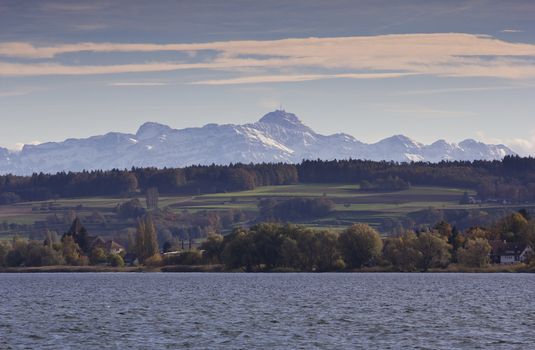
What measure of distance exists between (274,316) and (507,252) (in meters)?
109

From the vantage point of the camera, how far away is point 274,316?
85.3 meters

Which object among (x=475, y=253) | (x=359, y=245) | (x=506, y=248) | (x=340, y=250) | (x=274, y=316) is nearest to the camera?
(x=274, y=316)

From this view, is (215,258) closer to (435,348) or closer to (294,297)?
(294,297)

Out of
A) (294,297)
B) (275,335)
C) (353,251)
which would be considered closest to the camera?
(275,335)

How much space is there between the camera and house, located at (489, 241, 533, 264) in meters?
186

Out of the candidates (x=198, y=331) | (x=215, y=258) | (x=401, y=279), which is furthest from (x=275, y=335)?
(x=215, y=258)

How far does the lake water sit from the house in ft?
163

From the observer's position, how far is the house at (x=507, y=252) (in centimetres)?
18562

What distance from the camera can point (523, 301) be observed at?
332ft

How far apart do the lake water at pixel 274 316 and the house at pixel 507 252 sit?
4971cm

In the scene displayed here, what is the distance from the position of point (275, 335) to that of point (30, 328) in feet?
56.4

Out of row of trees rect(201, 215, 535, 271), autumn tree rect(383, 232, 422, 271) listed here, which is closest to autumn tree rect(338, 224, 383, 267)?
row of trees rect(201, 215, 535, 271)

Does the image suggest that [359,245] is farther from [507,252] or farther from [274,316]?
[274,316]

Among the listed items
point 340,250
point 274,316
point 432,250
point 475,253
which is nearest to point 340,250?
point 340,250
